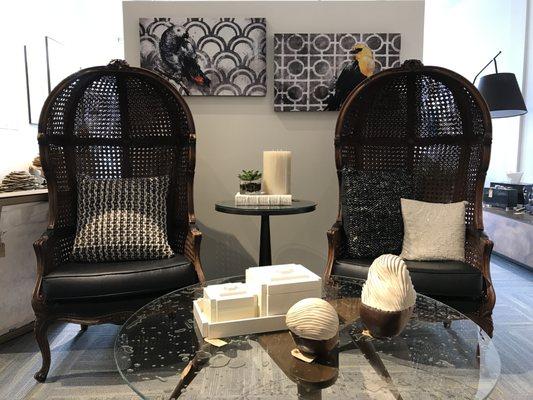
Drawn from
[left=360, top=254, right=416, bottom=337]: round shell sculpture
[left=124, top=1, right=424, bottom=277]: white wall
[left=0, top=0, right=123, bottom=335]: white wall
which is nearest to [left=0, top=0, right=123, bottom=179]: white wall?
[left=0, top=0, right=123, bottom=335]: white wall

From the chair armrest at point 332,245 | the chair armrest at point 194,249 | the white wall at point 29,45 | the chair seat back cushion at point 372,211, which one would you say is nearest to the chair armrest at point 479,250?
the chair seat back cushion at point 372,211

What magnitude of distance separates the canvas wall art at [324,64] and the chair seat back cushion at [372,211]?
65 cm

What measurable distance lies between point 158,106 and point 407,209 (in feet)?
4.93

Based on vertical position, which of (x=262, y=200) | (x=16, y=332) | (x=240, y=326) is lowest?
(x=16, y=332)

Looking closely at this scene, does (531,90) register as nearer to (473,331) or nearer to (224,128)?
(224,128)

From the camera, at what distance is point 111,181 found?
2148mm

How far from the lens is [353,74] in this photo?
262cm

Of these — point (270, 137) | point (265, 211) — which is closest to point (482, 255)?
point (265, 211)

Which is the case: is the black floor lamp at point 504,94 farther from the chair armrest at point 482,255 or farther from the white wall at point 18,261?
the white wall at point 18,261

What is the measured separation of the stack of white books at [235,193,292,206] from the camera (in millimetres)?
2133

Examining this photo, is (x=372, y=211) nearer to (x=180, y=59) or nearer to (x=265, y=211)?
(x=265, y=211)

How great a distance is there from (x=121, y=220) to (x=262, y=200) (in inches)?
28.2

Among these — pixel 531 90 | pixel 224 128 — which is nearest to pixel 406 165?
pixel 224 128

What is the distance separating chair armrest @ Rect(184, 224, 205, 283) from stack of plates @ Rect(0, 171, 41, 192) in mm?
1163
